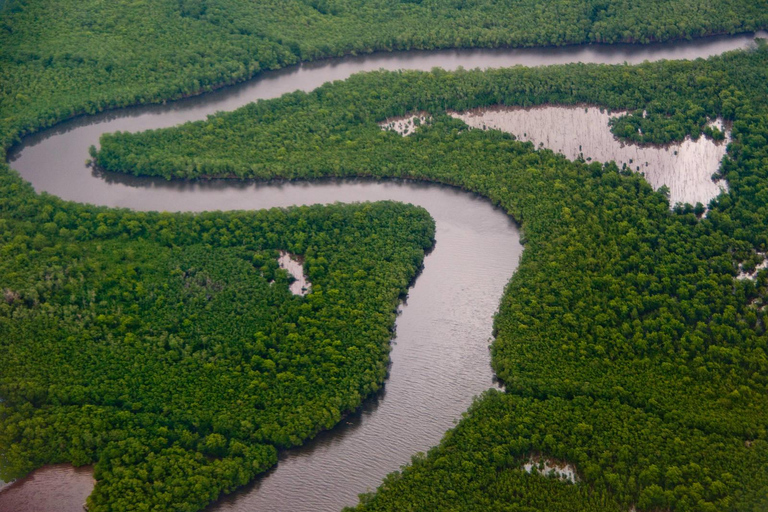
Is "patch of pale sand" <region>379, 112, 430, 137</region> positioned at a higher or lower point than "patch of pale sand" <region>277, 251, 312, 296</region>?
higher

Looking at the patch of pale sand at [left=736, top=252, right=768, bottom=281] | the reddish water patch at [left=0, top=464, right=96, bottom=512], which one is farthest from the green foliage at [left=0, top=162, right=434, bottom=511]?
the patch of pale sand at [left=736, top=252, right=768, bottom=281]

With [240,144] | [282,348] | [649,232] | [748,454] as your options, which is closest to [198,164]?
[240,144]

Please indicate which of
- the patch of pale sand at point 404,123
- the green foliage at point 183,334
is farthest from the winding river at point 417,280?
the patch of pale sand at point 404,123

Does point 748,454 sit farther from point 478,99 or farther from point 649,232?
point 478,99

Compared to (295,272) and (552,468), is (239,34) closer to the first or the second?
(295,272)

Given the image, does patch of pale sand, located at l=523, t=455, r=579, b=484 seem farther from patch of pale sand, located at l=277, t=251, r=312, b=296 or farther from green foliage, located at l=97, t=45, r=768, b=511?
patch of pale sand, located at l=277, t=251, r=312, b=296

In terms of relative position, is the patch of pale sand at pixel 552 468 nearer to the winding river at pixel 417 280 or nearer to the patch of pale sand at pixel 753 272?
the winding river at pixel 417 280
